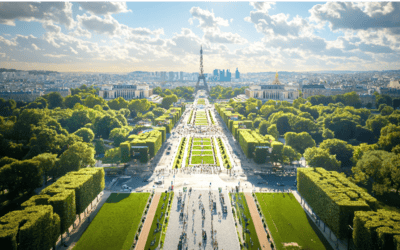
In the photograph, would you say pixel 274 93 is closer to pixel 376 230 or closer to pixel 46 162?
pixel 46 162

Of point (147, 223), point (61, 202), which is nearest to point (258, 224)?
point (147, 223)

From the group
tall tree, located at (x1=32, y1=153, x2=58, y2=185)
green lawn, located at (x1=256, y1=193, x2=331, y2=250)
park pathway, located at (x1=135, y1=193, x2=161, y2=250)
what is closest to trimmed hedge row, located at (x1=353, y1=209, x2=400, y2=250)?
green lawn, located at (x1=256, y1=193, x2=331, y2=250)

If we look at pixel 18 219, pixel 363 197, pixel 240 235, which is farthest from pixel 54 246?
pixel 363 197

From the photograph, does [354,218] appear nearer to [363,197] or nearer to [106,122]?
[363,197]

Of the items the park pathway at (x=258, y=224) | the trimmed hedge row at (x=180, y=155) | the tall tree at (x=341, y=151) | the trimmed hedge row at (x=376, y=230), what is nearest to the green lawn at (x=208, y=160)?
the trimmed hedge row at (x=180, y=155)

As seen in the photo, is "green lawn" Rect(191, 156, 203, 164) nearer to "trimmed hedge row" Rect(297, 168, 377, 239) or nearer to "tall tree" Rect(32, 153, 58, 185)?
"trimmed hedge row" Rect(297, 168, 377, 239)

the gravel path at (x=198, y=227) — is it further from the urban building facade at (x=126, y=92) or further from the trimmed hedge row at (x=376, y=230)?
the urban building facade at (x=126, y=92)
